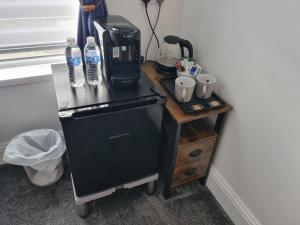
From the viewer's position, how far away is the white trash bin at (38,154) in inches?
51.0

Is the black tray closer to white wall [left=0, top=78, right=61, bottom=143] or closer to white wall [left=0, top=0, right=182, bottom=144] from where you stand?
white wall [left=0, top=0, right=182, bottom=144]

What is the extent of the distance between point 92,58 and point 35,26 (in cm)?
56

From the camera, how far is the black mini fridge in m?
0.98

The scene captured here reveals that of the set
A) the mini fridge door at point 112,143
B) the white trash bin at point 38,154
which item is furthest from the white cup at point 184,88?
the white trash bin at point 38,154

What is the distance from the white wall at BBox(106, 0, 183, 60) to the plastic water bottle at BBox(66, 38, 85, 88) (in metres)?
0.44

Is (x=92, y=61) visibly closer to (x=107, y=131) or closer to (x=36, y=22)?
(x=107, y=131)

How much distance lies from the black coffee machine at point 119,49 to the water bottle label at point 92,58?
35 millimetres

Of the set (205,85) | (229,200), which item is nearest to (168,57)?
(205,85)

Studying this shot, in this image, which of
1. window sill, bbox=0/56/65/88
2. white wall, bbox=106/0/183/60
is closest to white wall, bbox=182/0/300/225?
white wall, bbox=106/0/183/60

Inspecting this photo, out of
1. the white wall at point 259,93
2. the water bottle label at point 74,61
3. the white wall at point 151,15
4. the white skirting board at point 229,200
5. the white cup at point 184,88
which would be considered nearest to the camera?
the white wall at point 259,93

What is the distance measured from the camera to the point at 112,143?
110cm

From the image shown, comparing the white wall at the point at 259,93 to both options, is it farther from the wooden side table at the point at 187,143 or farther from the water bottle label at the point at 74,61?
the water bottle label at the point at 74,61

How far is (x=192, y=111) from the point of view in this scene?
1154 millimetres

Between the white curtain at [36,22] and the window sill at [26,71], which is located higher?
the white curtain at [36,22]
